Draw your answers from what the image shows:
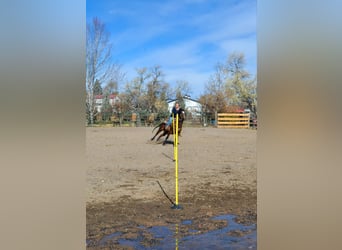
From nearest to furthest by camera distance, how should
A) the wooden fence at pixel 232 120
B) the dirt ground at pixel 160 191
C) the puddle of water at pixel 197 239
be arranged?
Result: the puddle of water at pixel 197 239 < the dirt ground at pixel 160 191 < the wooden fence at pixel 232 120

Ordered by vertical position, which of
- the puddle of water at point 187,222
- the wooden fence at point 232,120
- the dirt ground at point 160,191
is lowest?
the puddle of water at point 187,222

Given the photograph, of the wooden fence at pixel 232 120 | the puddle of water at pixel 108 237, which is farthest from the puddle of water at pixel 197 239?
the wooden fence at pixel 232 120

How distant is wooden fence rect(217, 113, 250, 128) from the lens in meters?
16.0

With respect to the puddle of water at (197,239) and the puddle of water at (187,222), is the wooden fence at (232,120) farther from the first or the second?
the puddle of water at (197,239)

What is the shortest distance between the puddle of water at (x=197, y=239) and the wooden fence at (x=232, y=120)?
13.5m

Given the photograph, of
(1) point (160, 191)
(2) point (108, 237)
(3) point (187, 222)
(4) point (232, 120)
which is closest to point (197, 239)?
(3) point (187, 222)

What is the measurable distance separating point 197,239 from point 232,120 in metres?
14.2

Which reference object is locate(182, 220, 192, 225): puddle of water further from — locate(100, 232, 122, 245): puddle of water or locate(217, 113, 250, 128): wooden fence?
locate(217, 113, 250, 128): wooden fence

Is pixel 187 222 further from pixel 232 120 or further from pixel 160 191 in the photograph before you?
pixel 232 120

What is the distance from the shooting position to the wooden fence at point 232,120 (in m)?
16.0

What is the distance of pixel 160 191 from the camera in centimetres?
412

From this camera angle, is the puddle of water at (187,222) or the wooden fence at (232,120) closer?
the puddle of water at (187,222)
